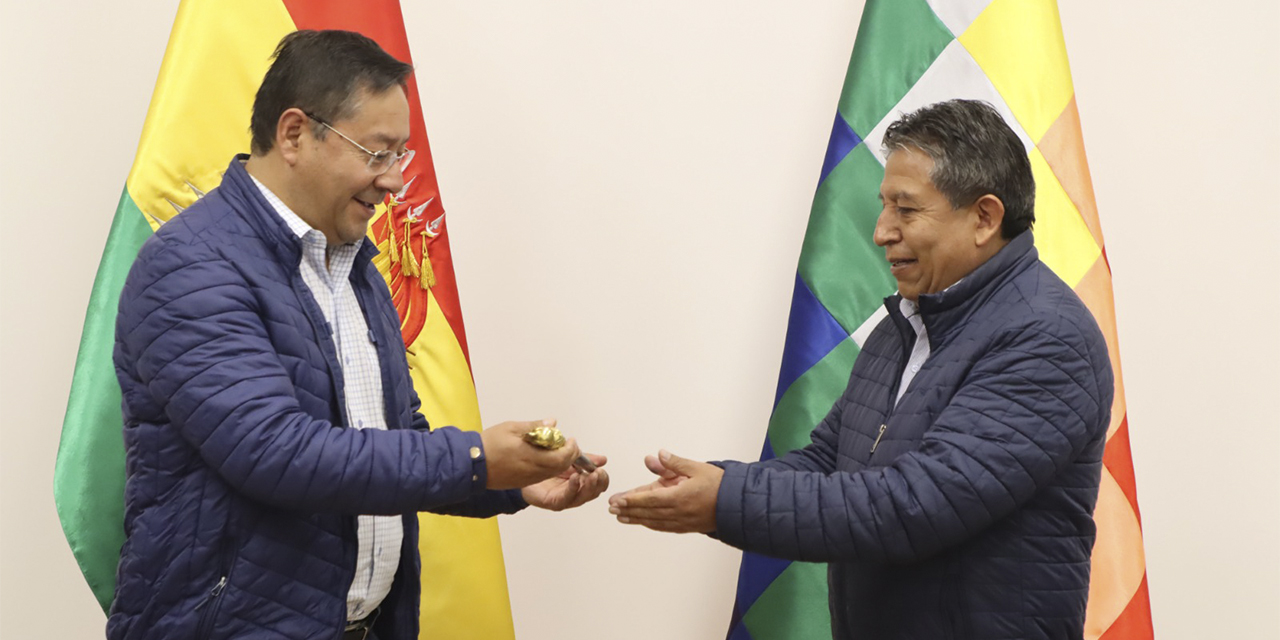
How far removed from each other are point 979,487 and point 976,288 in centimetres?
32

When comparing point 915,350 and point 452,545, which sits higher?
point 915,350

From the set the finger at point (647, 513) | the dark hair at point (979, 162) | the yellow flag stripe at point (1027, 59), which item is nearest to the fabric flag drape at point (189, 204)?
the finger at point (647, 513)

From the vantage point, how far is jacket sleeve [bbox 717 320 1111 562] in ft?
4.90


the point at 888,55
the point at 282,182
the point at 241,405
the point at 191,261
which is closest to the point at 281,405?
Result: the point at 241,405

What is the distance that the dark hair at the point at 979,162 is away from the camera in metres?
1.65

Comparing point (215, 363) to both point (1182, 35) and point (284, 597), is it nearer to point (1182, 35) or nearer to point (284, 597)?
point (284, 597)

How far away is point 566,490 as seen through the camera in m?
1.94

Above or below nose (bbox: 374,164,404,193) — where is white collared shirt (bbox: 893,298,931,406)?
below

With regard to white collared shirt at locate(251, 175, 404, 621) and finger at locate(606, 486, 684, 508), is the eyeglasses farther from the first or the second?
finger at locate(606, 486, 684, 508)

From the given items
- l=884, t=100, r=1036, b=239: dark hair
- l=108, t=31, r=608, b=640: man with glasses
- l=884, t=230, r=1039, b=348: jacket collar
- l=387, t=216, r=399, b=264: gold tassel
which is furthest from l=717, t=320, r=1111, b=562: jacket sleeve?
l=387, t=216, r=399, b=264: gold tassel

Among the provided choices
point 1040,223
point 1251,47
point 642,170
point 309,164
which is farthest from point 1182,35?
point 309,164

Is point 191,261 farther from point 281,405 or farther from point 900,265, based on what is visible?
point 900,265

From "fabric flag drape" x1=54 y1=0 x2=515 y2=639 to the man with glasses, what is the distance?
0.54 m

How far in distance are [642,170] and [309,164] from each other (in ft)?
4.25
